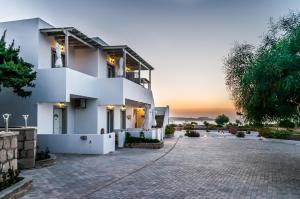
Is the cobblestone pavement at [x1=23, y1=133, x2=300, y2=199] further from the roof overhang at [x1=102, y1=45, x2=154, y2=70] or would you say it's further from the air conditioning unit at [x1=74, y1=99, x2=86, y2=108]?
the roof overhang at [x1=102, y1=45, x2=154, y2=70]

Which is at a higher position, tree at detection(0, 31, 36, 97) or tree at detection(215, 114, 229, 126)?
tree at detection(0, 31, 36, 97)

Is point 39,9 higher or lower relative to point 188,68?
higher

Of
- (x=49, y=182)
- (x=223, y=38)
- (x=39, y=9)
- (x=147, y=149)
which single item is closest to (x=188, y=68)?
(x=223, y=38)

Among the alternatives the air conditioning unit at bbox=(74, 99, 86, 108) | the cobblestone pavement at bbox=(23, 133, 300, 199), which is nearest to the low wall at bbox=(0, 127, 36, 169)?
the cobblestone pavement at bbox=(23, 133, 300, 199)

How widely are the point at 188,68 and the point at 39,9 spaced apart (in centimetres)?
1373

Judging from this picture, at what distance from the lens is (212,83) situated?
1224 inches

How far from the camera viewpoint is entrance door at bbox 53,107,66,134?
19547mm

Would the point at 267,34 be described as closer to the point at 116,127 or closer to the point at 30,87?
the point at 30,87

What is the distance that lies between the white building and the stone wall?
756cm

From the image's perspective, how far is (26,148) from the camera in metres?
12.1

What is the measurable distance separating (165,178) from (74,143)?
767 cm

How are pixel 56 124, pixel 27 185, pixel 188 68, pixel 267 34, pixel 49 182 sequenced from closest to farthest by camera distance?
pixel 27 185
pixel 49 182
pixel 267 34
pixel 56 124
pixel 188 68

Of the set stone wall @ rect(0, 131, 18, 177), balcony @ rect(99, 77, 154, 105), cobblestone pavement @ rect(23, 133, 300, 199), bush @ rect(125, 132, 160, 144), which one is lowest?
cobblestone pavement @ rect(23, 133, 300, 199)

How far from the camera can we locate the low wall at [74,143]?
16.9 m
